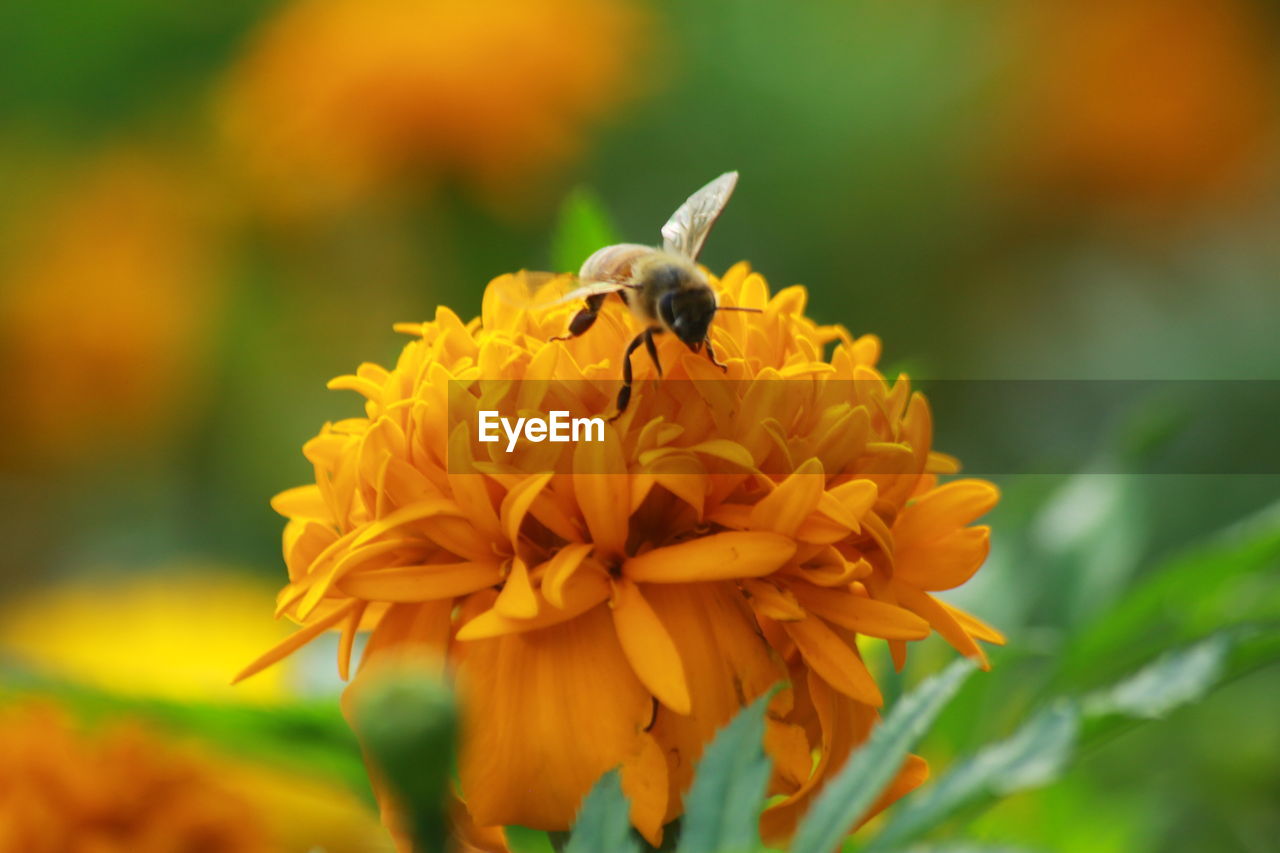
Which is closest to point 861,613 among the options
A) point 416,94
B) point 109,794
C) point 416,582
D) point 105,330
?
point 416,582

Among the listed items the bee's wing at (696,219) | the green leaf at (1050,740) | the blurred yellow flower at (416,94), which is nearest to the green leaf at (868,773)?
the green leaf at (1050,740)

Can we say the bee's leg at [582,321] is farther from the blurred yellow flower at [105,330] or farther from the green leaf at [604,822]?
the blurred yellow flower at [105,330]

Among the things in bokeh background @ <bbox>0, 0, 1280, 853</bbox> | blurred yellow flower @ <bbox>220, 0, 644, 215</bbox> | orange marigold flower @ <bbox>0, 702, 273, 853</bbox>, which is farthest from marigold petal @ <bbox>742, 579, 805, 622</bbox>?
blurred yellow flower @ <bbox>220, 0, 644, 215</bbox>

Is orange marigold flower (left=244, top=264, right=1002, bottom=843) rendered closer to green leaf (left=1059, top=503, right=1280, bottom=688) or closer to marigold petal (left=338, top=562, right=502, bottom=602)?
marigold petal (left=338, top=562, right=502, bottom=602)

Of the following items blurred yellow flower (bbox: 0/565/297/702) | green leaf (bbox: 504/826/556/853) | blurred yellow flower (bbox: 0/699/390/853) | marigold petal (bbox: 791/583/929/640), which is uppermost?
Answer: marigold petal (bbox: 791/583/929/640)

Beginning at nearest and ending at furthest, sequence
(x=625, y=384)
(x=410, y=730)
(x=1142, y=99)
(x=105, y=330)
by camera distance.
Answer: (x=410, y=730) → (x=625, y=384) → (x=105, y=330) → (x=1142, y=99)

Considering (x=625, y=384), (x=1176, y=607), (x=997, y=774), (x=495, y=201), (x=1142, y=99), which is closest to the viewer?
(x=997, y=774)

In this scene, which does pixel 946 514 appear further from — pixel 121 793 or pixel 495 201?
pixel 495 201
